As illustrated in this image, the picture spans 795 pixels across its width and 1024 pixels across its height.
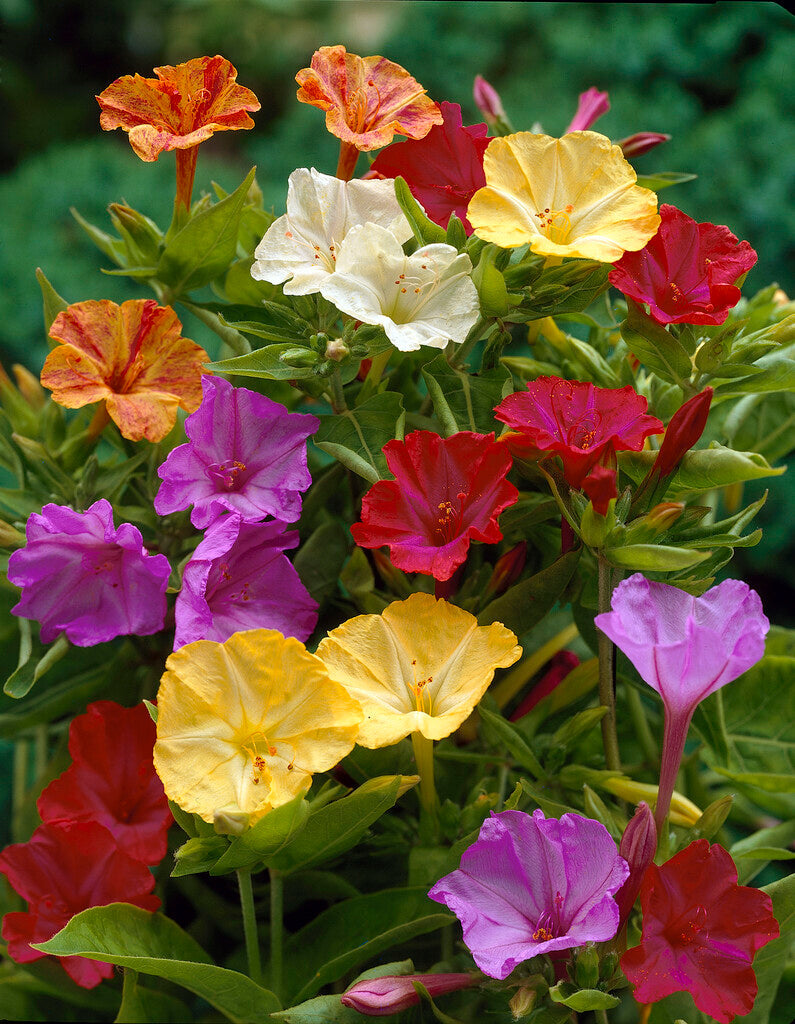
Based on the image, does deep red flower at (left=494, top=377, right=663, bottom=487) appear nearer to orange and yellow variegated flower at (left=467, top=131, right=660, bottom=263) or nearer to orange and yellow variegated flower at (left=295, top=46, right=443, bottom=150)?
orange and yellow variegated flower at (left=467, top=131, right=660, bottom=263)

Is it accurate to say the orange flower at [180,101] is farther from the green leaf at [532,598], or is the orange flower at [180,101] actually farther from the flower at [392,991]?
the flower at [392,991]

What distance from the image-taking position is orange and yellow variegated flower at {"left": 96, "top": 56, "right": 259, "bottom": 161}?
580 mm

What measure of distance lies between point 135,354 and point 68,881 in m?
0.32

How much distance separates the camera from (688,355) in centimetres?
57

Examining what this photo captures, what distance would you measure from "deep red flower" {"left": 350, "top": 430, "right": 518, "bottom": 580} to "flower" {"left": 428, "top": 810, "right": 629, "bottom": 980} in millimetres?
135

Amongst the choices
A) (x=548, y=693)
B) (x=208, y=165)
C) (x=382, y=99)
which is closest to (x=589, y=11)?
(x=208, y=165)

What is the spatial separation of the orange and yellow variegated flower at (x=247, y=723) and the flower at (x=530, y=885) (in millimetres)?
89

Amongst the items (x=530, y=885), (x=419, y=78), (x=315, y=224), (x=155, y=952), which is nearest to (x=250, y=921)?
(x=155, y=952)

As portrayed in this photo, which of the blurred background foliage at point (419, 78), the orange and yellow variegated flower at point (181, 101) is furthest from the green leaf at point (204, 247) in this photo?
the blurred background foliage at point (419, 78)

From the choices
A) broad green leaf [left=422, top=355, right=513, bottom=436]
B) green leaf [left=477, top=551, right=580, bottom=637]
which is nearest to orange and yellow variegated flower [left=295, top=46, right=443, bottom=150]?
broad green leaf [left=422, top=355, right=513, bottom=436]

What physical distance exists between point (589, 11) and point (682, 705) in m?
1.82

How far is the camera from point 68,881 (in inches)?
23.9

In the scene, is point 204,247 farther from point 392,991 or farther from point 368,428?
point 392,991

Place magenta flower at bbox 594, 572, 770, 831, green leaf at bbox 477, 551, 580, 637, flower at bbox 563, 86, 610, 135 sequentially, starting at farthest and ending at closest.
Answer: flower at bbox 563, 86, 610, 135 < green leaf at bbox 477, 551, 580, 637 < magenta flower at bbox 594, 572, 770, 831
